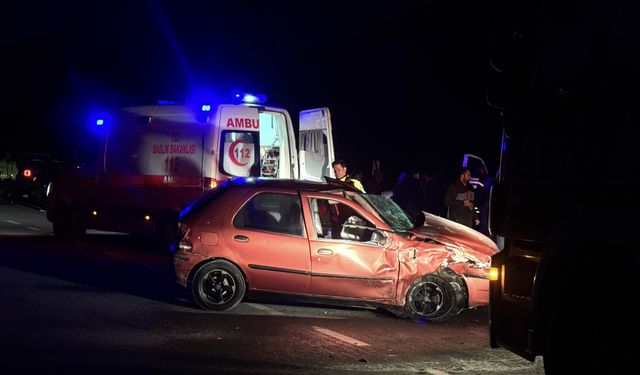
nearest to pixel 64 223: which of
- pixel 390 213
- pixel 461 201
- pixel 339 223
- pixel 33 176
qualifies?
pixel 461 201

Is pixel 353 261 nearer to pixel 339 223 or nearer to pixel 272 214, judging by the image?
pixel 339 223

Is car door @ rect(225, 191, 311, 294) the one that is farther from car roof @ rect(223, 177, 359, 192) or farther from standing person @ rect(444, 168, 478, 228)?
standing person @ rect(444, 168, 478, 228)

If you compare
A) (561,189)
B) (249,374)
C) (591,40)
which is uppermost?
(591,40)

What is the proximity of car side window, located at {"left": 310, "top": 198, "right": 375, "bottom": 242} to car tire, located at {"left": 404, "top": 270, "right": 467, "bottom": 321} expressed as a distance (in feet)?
2.52

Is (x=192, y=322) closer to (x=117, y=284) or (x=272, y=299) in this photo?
(x=272, y=299)

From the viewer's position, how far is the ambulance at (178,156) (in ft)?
46.5

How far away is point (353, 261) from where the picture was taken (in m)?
9.14

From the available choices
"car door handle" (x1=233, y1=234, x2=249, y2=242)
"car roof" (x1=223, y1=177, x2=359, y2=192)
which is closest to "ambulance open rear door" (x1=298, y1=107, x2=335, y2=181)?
"car roof" (x1=223, y1=177, x2=359, y2=192)

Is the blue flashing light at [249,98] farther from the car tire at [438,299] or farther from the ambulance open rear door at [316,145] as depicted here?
the car tire at [438,299]

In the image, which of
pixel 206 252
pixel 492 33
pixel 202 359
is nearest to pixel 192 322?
pixel 206 252

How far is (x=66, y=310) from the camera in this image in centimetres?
891

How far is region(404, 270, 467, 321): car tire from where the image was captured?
909 cm

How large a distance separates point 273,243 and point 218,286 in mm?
782

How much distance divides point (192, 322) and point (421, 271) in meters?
2.49
